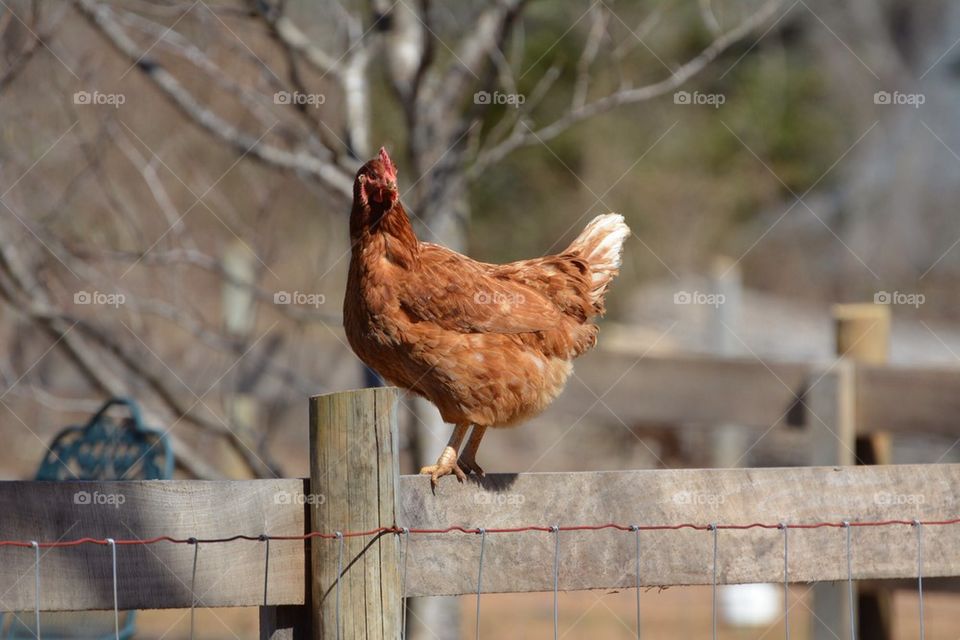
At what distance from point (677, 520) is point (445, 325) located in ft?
3.25

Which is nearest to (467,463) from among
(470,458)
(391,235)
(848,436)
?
(470,458)

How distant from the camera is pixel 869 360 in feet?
14.5

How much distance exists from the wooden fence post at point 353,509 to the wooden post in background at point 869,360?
110 inches

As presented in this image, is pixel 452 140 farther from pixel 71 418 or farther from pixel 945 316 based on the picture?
pixel 945 316

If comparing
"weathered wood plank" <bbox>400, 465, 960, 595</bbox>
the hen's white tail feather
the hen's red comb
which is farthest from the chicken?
"weathered wood plank" <bbox>400, 465, 960, 595</bbox>

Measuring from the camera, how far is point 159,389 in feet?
13.9

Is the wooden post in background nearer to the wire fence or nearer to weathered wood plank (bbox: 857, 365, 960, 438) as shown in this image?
weathered wood plank (bbox: 857, 365, 960, 438)

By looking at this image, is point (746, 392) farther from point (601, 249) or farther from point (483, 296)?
point (483, 296)

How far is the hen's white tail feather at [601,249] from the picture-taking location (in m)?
3.52

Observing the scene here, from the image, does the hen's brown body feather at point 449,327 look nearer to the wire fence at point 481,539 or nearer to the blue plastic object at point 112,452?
the wire fence at point 481,539

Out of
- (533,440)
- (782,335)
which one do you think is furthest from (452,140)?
(782,335)

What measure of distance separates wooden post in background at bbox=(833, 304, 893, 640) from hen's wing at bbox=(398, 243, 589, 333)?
63.6 inches

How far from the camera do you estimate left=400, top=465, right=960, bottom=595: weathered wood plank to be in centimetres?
221

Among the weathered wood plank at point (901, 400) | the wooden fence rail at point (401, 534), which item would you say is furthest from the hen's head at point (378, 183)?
the weathered wood plank at point (901, 400)
